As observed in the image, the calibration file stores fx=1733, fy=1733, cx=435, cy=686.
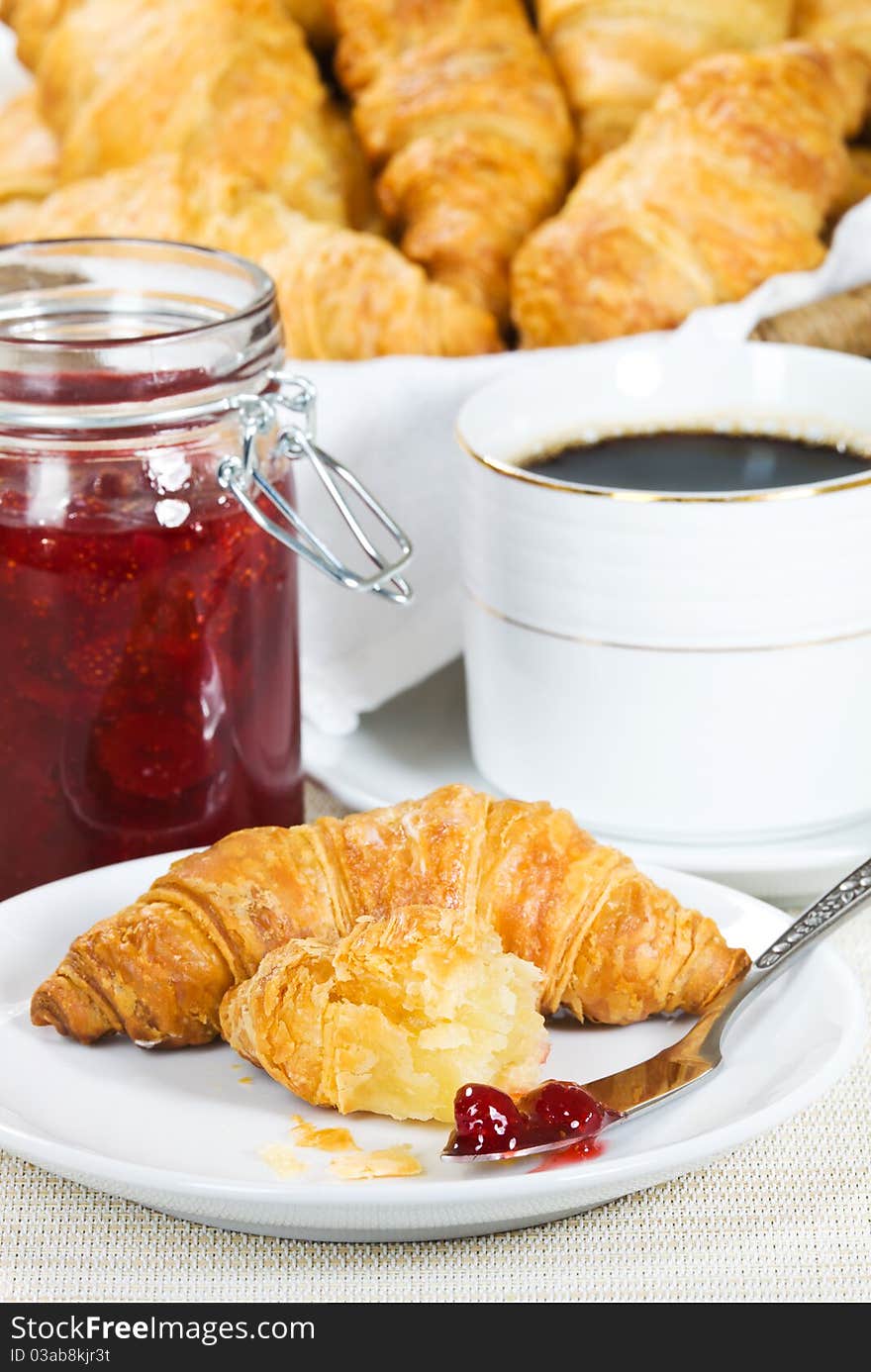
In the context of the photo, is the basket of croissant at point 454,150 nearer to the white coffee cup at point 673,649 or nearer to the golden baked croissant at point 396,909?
the white coffee cup at point 673,649

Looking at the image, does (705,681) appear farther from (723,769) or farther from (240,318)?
(240,318)

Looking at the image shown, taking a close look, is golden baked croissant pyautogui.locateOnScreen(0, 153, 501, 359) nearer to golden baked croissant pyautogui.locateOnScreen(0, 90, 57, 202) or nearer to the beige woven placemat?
golden baked croissant pyautogui.locateOnScreen(0, 90, 57, 202)

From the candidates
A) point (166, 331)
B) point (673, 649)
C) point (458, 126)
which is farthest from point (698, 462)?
point (458, 126)

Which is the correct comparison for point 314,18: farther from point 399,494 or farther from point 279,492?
point 279,492

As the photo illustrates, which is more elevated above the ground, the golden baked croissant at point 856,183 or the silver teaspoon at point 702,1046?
the golden baked croissant at point 856,183

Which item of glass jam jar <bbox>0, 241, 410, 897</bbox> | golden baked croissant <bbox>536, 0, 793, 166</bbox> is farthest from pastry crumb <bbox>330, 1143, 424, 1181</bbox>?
golden baked croissant <bbox>536, 0, 793, 166</bbox>

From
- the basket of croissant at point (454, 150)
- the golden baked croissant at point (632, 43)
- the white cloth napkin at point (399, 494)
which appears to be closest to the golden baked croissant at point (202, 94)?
the basket of croissant at point (454, 150)
